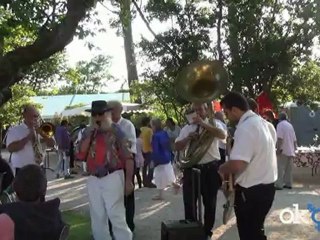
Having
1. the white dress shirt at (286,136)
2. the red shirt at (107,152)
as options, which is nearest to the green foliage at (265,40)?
the white dress shirt at (286,136)

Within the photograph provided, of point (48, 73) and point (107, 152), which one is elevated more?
point (48, 73)

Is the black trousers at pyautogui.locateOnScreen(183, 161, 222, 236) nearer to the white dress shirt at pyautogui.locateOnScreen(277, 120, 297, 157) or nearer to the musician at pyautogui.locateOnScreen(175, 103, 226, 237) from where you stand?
the musician at pyautogui.locateOnScreen(175, 103, 226, 237)

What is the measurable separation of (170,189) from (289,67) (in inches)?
204

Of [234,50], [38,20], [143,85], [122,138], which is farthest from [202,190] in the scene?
[143,85]

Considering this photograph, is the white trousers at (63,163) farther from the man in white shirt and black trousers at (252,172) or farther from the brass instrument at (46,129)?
the man in white shirt and black trousers at (252,172)

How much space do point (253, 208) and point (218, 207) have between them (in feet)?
14.9

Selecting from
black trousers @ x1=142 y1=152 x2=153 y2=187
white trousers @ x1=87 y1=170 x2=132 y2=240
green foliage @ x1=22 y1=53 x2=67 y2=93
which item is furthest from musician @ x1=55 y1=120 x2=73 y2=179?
white trousers @ x1=87 y1=170 x2=132 y2=240

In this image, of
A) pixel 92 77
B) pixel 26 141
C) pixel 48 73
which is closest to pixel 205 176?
pixel 26 141

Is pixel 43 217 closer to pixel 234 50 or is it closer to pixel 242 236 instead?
pixel 242 236

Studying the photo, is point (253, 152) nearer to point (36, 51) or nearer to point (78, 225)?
point (36, 51)

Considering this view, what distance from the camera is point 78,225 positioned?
8.39 metres

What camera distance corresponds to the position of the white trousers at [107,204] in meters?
6.11

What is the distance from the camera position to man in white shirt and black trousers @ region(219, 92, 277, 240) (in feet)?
16.9

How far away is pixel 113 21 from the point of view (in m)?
15.5
